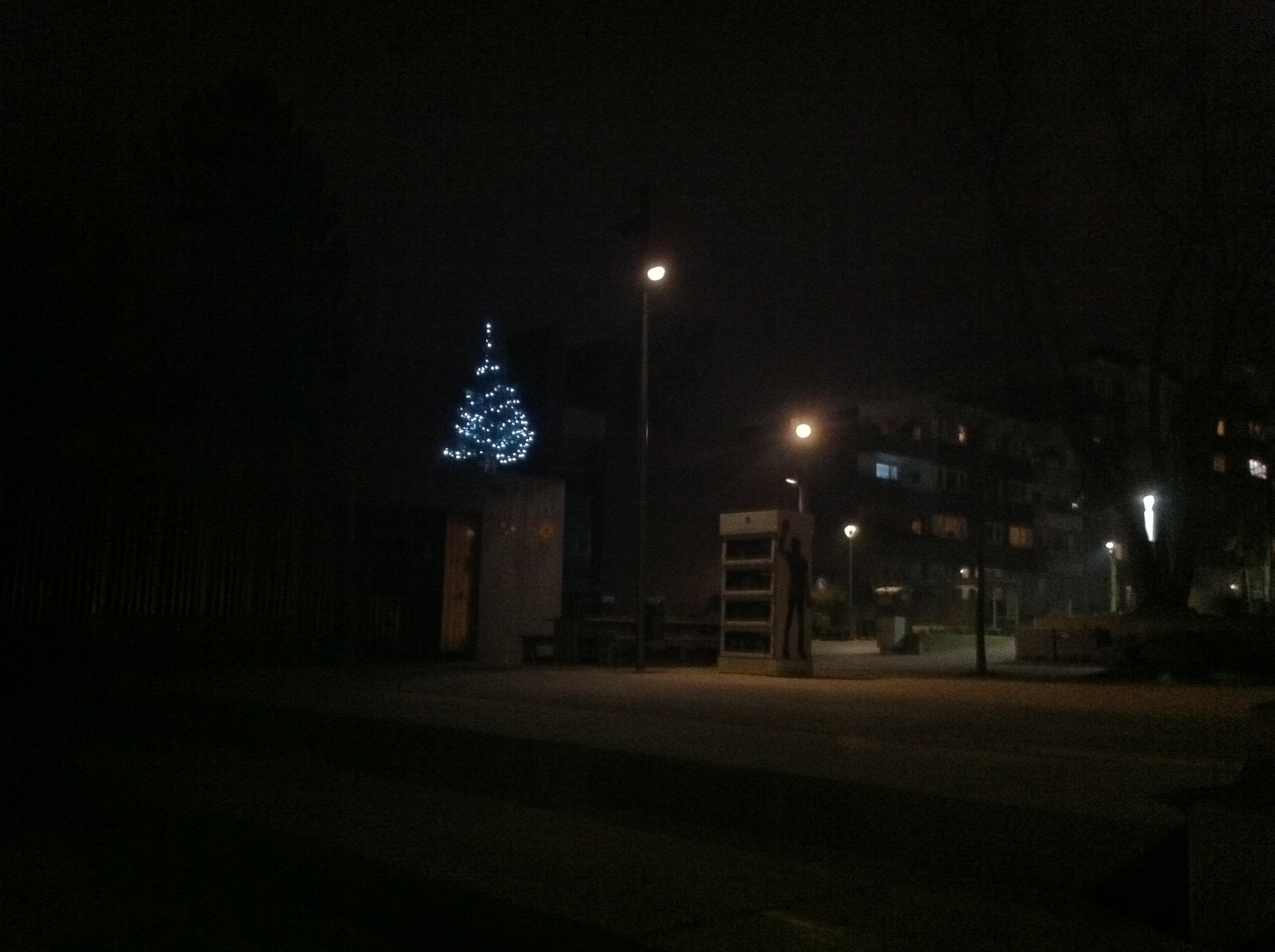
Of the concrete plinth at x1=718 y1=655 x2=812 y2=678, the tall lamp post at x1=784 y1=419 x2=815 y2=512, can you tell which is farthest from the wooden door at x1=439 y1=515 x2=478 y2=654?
the tall lamp post at x1=784 y1=419 x2=815 y2=512

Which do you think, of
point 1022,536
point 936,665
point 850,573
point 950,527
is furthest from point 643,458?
point 1022,536

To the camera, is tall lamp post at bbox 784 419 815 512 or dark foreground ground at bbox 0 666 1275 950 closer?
dark foreground ground at bbox 0 666 1275 950

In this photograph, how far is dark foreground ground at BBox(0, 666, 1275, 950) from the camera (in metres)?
7.11

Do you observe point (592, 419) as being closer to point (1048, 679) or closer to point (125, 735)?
point (1048, 679)

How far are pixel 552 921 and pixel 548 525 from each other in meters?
21.3

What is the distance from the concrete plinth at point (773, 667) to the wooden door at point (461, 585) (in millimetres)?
5565

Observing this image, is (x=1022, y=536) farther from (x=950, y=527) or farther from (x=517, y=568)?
(x=517, y=568)

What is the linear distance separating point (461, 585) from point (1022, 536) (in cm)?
5618

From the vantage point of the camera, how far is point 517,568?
27359mm

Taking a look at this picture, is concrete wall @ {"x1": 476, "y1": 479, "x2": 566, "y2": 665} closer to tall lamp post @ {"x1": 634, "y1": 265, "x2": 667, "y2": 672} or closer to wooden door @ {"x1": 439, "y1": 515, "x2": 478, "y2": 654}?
wooden door @ {"x1": 439, "y1": 515, "x2": 478, "y2": 654}

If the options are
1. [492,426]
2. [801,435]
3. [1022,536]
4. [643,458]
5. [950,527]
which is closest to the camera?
[643,458]

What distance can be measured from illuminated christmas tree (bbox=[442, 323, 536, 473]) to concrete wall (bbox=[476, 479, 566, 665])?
594 centimetres

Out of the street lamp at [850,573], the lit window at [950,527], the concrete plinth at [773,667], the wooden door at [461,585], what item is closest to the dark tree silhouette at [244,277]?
the wooden door at [461,585]

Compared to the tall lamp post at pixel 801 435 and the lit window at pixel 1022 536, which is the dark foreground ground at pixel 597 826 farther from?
the lit window at pixel 1022 536
